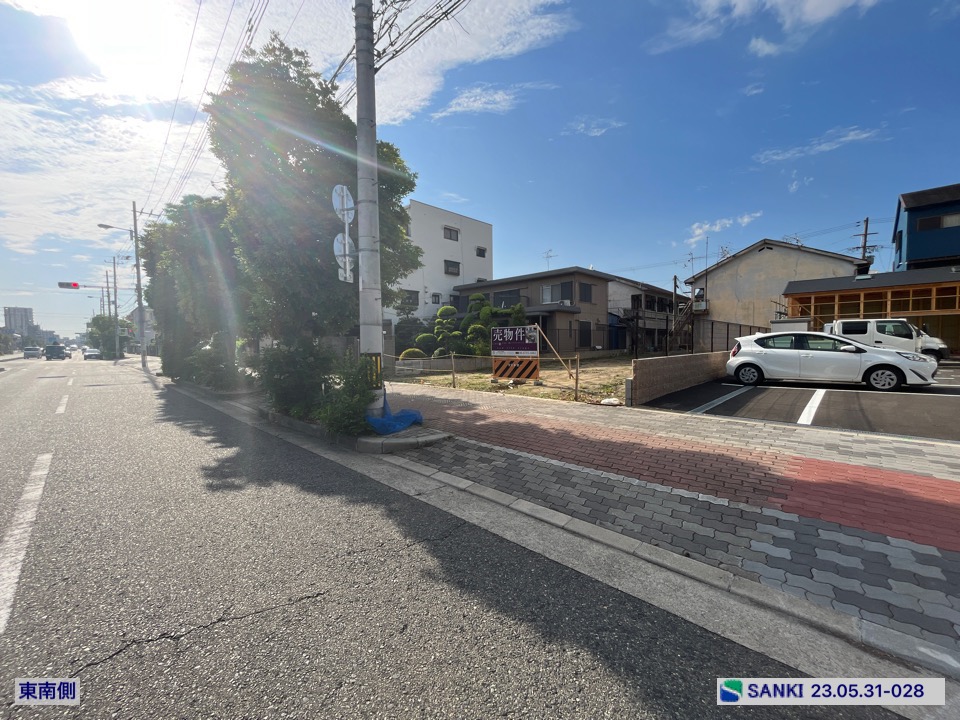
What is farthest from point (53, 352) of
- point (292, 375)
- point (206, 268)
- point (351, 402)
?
point (351, 402)

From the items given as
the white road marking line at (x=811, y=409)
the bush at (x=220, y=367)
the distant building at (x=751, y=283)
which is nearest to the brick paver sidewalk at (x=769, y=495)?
the white road marking line at (x=811, y=409)

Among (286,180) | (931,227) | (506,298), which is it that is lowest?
(506,298)

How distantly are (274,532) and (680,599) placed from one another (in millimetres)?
3159

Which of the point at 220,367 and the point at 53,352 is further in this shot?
the point at 53,352

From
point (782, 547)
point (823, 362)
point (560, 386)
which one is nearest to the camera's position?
point (782, 547)

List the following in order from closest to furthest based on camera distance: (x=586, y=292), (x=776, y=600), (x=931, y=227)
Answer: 1. (x=776, y=600)
2. (x=931, y=227)
3. (x=586, y=292)

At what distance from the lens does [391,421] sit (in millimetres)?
6312

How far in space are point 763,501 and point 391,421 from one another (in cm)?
495

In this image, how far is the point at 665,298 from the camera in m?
34.8

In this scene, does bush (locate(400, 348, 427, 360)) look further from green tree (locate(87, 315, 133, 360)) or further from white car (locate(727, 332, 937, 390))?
green tree (locate(87, 315, 133, 360))

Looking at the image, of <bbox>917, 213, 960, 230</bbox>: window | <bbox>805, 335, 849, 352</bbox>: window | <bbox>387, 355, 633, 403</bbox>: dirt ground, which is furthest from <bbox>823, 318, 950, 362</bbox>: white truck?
<bbox>917, 213, 960, 230</bbox>: window

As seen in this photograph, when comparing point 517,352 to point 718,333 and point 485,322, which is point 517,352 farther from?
point 718,333

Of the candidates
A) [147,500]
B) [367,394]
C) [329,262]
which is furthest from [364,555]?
[329,262]

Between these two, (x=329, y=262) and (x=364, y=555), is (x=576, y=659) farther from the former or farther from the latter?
(x=329, y=262)
